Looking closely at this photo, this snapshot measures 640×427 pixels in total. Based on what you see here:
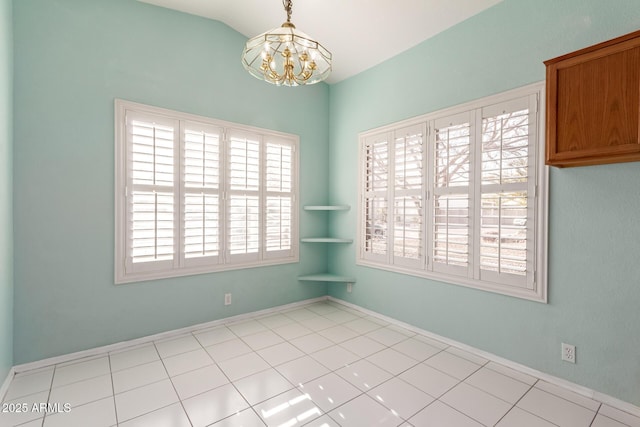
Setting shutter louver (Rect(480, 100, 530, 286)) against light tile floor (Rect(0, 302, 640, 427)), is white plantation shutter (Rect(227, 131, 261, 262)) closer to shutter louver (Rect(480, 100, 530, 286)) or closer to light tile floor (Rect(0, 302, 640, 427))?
light tile floor (Rect(0, 302, 640, 427))

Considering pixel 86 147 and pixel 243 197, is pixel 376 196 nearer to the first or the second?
pixel 243 197

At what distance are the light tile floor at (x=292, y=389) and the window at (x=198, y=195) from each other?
869mm

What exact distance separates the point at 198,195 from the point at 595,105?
3292 millimetres

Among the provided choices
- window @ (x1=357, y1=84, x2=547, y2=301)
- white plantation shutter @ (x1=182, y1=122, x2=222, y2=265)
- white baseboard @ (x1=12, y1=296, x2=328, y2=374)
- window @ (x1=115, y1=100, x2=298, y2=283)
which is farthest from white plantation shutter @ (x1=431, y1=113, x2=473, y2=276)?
white plantation shutter @ (x1=182, y1=122, x2=222, y2=265)

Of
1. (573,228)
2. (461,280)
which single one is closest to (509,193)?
(573,228)

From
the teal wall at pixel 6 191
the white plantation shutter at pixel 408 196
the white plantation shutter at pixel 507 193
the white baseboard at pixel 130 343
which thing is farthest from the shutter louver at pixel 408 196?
the teal wall at pixel 6 191

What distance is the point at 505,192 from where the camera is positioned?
2.51 metres

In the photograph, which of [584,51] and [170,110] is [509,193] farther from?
[170,110]

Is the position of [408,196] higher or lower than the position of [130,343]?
higher

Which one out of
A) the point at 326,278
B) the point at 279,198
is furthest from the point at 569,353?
the point at 279,198

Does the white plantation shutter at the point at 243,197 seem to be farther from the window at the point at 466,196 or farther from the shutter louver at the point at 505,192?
the shutter louver at the point at 505,192

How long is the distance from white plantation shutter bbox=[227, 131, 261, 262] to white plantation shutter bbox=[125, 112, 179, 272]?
612mm

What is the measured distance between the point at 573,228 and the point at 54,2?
176 inches

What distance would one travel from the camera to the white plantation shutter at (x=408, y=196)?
314 centimetres
